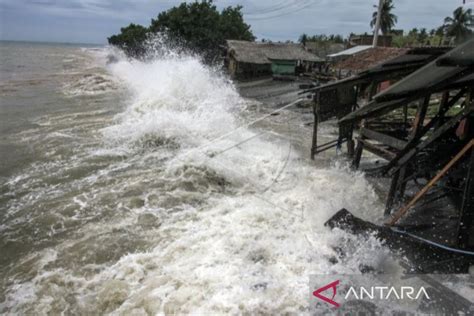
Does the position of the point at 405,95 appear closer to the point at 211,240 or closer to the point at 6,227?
the point at 211,240

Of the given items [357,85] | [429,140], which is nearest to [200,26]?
[357,85]

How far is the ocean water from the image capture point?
4250mm

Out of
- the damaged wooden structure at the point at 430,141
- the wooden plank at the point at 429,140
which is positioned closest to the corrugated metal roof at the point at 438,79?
the damaged wooden structure at the point at 430,141

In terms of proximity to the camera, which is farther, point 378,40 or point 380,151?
point 378,40

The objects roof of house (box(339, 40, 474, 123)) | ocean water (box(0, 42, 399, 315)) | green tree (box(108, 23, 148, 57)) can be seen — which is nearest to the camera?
roof of house (box(339, 40, 474, 123))

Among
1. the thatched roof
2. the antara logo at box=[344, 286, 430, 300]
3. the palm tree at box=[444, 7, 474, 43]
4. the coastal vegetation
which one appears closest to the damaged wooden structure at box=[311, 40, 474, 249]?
Answer: the antara logo at box=[344, 286, 430, 300]

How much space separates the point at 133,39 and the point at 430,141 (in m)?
53.9

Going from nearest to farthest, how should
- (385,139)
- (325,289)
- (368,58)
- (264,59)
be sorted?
(325,289), (385,139), (368,58), (264,59)

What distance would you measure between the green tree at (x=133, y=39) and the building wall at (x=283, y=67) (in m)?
23.2

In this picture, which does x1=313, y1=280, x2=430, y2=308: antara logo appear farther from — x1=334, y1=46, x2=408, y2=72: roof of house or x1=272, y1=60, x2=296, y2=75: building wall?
x1=272, y1=60, x2=296, y2=75: building wall

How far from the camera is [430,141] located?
4.60 metres

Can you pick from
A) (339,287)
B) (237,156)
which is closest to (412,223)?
(339,287)

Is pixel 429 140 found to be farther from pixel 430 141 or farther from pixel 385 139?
pixel 385 139

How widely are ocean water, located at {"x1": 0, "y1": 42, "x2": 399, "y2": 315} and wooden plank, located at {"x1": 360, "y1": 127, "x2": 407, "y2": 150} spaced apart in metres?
1.14
